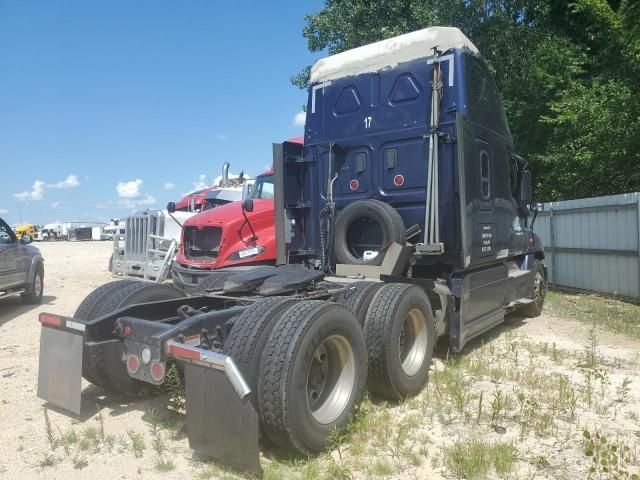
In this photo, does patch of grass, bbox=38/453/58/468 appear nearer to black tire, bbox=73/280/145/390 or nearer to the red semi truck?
black tire, bbox=73/280/145/390

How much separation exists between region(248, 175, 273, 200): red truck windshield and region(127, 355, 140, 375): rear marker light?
626 cm

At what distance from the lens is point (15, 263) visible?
9352mm

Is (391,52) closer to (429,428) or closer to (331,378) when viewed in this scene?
(331,378)

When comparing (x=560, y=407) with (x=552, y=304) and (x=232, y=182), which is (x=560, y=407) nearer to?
(x=552, y=304)

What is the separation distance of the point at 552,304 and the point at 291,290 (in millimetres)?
7239

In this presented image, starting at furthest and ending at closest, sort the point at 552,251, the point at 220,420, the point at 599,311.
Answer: the point at 552,251
the point at 599,311
the point at 220,420

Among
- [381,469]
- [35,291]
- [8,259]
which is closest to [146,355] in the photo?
[381,469]

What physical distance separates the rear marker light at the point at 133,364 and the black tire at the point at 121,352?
0.37m

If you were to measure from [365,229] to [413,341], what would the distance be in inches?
59.2

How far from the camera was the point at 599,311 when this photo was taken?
894 cm

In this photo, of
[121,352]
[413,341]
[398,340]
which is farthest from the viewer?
[413,341]

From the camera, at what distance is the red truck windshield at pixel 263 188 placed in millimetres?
9750

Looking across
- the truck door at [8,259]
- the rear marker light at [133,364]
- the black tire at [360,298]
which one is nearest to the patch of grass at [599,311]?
the black tire at [360,298]

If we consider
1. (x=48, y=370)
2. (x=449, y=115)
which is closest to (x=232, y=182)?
(x=449, y=115)
